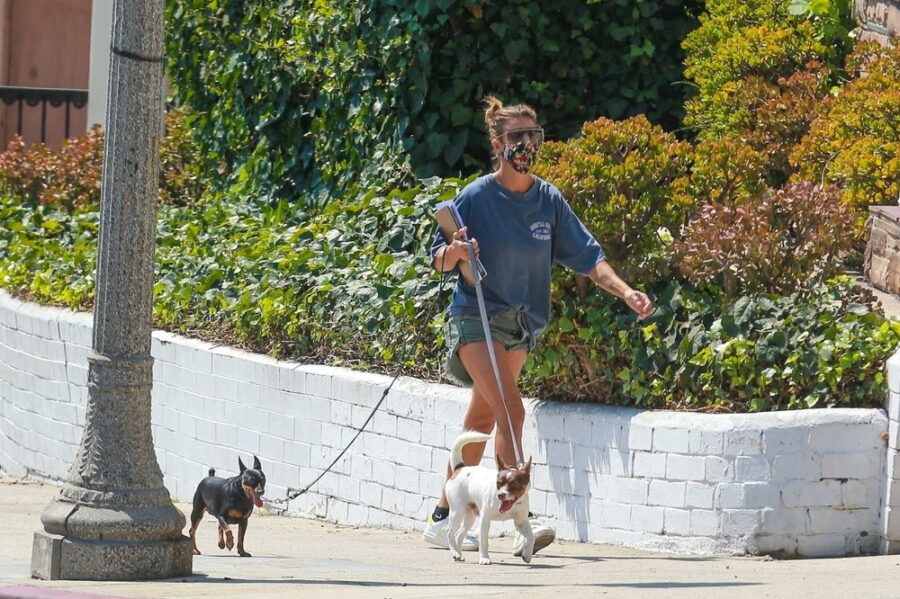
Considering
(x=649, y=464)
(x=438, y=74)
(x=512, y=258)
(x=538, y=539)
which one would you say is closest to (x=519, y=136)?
(x=512, y=258)

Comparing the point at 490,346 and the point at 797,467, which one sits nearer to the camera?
the point at 490,346

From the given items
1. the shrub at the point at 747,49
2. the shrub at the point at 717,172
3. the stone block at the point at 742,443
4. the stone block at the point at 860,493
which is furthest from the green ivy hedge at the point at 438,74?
the stone block at the point at 860,493

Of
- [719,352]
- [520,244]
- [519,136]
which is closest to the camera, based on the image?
[519,136]

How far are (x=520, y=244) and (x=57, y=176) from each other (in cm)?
860

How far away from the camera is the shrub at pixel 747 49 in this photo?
1041 centimetres

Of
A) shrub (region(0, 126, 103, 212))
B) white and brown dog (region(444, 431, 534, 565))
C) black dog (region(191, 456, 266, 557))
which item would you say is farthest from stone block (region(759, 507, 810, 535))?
shrub (region(0, 126, 103, 212))

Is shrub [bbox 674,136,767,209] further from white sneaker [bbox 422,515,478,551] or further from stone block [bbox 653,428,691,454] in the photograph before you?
white sneaker [bbox 422,515,478,551]

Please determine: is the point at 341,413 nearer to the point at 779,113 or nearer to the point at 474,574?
the point at 474,574

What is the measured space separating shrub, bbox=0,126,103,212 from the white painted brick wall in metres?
2.82

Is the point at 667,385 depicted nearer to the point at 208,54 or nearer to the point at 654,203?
the point at 654,203

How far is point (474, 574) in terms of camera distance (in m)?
6.62

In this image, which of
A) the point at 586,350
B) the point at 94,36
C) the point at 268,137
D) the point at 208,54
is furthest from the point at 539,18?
the point at 94,36

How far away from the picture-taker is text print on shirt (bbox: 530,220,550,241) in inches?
280

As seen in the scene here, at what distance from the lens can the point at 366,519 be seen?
903 cm
